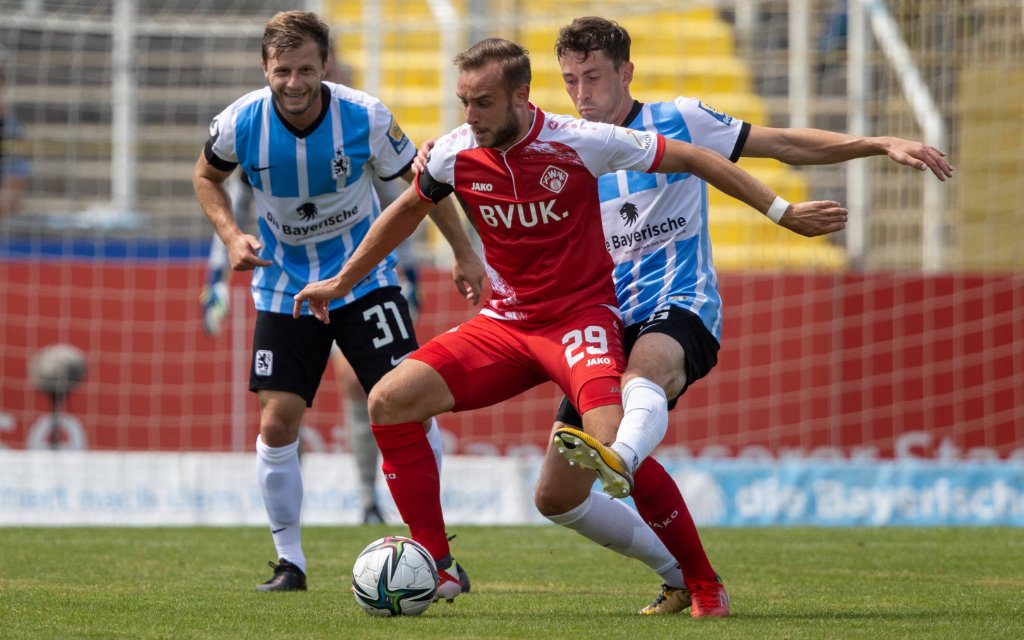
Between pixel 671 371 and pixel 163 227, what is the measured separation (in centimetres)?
1029

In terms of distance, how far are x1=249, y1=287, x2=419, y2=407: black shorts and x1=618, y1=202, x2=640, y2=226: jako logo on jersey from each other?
Answer: 1.15m

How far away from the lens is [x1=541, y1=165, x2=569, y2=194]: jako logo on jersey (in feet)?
17.5

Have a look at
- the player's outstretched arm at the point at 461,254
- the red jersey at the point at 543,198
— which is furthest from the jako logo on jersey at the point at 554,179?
the player's outstretched arm at the point at 461,254

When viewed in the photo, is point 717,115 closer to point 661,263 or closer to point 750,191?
point 661,263

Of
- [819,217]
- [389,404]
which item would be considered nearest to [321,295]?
[389,404]

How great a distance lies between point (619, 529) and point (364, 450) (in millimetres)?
4826

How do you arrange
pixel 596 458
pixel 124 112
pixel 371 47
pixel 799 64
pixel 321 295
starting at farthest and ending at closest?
pixel 371 47
pixel 799 64
pixel 124 112
pixel 321 295
pixel 596 458

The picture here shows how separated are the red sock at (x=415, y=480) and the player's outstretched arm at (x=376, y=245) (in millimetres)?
552

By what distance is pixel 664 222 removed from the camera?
584 centimetres

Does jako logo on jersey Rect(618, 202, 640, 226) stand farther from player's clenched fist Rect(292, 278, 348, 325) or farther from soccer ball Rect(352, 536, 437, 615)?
soccer ball Rect(352, 536, 437, 615)

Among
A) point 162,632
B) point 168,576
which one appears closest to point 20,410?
point 168,576

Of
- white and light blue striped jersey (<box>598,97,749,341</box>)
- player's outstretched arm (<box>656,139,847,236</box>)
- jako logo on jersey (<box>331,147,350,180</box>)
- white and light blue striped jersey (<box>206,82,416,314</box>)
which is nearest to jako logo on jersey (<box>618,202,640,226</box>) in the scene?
white and light blue striped jersey (<box>598,97,749,341</box>)

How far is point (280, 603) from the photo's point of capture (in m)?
5.68

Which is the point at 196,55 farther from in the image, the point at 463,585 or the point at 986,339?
the point at 463,585
